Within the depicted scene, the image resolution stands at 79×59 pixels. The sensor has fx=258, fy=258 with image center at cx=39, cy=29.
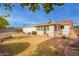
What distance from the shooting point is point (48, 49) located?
243cm

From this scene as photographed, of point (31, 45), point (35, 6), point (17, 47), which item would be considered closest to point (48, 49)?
point (31, 45)

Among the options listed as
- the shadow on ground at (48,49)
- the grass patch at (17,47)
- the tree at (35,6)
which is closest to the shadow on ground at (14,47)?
the grass patch at (17,47)

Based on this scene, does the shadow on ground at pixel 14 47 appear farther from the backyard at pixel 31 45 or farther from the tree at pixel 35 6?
the tree at pixel 35 6

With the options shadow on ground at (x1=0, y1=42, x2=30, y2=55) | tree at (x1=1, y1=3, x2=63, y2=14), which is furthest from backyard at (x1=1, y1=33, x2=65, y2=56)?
tree at (x1=1, y1=3, x2=63, y2=14)

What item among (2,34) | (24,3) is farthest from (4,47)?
(24,3)

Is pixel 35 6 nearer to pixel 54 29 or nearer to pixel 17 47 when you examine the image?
pixel 54 29

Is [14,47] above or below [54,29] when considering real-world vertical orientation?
below

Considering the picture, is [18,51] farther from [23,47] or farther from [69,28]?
[69,28]

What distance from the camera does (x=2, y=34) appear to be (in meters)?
2.46

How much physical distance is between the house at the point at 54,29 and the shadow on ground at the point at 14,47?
0.14 meters

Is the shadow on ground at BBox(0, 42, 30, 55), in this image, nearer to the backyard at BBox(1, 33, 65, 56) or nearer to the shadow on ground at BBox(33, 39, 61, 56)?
the backyard at BBox(1, 33, 65, 56)

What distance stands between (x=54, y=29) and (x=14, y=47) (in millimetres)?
420

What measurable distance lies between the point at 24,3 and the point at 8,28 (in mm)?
282

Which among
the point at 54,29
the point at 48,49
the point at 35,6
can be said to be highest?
the point at 35,6
